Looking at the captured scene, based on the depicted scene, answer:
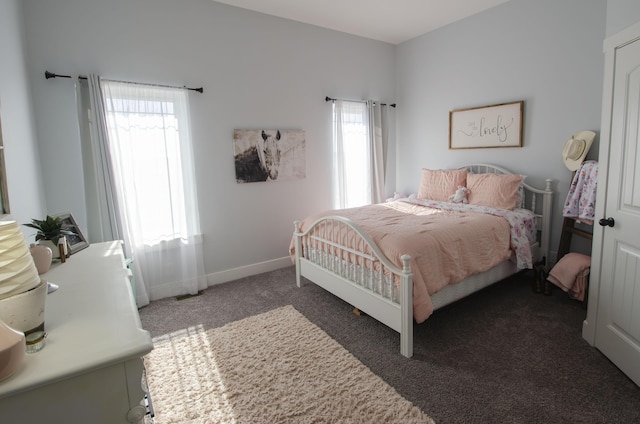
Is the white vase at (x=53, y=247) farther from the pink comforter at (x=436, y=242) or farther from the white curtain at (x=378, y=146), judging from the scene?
the white curtain at (x=378, y=146)

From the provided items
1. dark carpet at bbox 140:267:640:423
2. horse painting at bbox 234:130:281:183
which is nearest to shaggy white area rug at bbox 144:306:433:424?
dark carpet at bbox 140:267:640:423

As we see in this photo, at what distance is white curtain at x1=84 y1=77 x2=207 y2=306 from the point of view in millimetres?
3051

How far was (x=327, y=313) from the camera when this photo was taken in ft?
9.86

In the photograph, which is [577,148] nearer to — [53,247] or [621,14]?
[621,14]

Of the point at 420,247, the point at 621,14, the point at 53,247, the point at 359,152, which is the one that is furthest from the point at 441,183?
the point at 53,247

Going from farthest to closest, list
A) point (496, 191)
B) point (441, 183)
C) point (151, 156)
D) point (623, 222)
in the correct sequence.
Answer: point (441, 183)
point (496, 191)
point (151, 156)
point (623, 222)

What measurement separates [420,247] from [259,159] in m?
2.23

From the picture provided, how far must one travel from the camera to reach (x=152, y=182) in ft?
10.8

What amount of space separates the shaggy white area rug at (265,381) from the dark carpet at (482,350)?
14 cm

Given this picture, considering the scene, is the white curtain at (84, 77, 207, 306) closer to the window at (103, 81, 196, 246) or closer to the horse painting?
the window at (103, 81, 196, 246)

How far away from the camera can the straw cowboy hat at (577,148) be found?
123 inches

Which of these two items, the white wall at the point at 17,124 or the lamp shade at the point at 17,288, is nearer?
the lamp shade at the point at 17,288

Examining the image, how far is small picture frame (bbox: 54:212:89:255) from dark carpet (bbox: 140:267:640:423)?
3.22ft

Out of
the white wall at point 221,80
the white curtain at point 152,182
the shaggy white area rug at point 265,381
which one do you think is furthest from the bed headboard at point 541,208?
the white curtain at point 152,182
